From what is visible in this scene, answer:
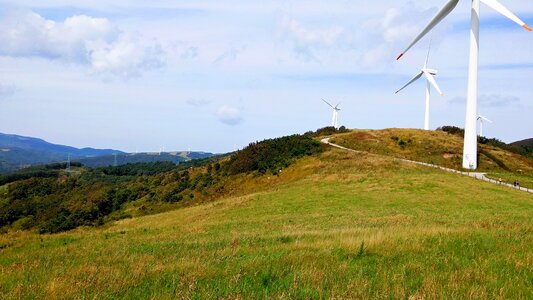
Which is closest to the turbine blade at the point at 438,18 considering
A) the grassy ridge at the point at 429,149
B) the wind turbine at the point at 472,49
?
the wind turbine at the point at 472,49

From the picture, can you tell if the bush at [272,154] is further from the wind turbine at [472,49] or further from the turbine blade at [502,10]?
the turbine blade at [502,10]

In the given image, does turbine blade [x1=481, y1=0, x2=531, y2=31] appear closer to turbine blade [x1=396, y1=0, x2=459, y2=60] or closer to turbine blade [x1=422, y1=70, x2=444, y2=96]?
turbine blade [x1=396, y1=0, x2=459, y2=60]

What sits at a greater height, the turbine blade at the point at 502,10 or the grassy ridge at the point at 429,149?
the turbine blade at the point at 502,10

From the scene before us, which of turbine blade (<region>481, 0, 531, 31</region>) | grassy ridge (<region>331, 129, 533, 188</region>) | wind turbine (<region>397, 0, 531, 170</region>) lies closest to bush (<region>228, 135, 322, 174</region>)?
grassy ridge (<region>331, 129, 533, 188</region>)

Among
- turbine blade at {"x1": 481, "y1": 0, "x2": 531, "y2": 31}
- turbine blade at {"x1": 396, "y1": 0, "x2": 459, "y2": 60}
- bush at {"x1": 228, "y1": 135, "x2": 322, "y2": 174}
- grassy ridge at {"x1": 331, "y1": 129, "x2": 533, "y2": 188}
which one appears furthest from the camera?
grassy ridge at {"x1": 331, "y1": 129, "x2": 533, "y2": 188}

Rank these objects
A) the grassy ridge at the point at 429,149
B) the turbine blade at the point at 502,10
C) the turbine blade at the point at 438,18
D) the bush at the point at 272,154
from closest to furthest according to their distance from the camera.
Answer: the turbine blade at the point at 502,10 < the turbine blade at the point at 438,18 < the bush at the point at 272,154 < the grassy ridge at the point at 429,149

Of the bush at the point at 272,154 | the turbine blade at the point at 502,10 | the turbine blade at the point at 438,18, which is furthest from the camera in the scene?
the bush at the point at 272,154

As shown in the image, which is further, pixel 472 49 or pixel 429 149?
pixel 429 149

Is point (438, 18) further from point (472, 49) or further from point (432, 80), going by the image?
point (432, 80)

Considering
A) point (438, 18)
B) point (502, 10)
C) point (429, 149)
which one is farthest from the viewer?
point (429, 149)

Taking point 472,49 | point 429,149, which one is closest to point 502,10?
point 472,49

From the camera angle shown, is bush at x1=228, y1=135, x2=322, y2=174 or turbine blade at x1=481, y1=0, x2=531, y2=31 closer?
turbine blade at x1=481, y1=0, x2=531, y2=31

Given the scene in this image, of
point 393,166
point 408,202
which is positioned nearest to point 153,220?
point 408,202

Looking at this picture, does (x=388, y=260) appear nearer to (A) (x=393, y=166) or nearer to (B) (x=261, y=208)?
(B) (x=261, y=208)
